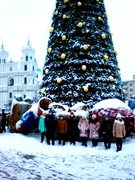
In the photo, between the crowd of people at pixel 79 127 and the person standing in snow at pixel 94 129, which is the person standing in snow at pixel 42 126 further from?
the person standing in snow at pixel 94 129

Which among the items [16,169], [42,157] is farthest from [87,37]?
[16,169]

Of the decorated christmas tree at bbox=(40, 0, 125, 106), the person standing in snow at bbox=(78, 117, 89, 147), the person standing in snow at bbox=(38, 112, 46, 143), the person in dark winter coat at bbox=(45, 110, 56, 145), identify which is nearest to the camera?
the person standing in snow at bbox=(78, 117, 89, 147)

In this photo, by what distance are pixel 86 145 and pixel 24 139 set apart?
2548mm

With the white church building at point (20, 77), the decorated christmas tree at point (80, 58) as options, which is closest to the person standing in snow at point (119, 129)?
the decorated christmas tree at point (80, 58)

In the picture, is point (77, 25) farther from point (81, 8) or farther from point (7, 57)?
point (7, 57)

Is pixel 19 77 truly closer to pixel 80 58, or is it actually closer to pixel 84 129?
pixel 80 58

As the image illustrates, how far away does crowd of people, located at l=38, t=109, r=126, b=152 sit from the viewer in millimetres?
11945

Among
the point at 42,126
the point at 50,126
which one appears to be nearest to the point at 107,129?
the point at 50,126

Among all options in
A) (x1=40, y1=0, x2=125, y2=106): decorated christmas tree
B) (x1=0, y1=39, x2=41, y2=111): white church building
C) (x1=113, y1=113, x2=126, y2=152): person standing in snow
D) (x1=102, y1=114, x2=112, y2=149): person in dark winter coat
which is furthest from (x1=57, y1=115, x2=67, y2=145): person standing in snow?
(x1=0, y1=39, x2=41, y2=111): white church building

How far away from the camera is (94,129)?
1234 cm

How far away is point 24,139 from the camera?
12.9 metres

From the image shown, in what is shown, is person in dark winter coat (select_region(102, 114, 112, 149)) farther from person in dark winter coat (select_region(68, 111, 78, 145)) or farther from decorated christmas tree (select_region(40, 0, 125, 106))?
decorated christmas tree (select_region(40, 0, 125, 106))

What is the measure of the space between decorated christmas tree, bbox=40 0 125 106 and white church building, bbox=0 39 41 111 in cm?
6596

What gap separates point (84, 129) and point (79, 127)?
0.24m
